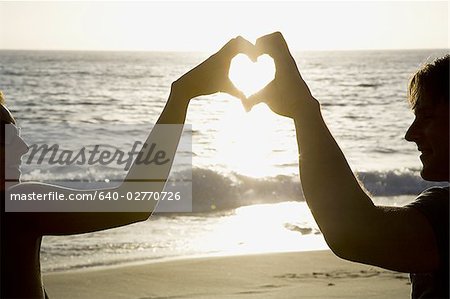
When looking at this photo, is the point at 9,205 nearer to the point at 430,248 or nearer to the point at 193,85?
the point at 193,85

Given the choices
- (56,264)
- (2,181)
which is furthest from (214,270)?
(2,181)

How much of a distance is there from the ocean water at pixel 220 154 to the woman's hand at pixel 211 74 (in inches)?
6.5

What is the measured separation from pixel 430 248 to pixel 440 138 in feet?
0.88

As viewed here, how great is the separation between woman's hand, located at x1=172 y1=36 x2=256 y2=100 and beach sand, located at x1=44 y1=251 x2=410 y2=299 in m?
5.79

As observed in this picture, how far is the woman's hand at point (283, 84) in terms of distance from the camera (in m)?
1.69

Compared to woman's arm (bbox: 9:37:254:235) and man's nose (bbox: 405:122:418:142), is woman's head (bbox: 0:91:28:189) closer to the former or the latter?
woman's arm (bbox: 9:37:254:235)

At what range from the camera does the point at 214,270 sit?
29.6 feet

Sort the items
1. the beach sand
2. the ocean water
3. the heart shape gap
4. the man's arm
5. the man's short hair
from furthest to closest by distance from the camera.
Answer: the ocean water, the beach sand, the heart shape gap, the man's short hair, the man's arm

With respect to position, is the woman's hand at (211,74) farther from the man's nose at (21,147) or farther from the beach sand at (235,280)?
the beach sand at (235,280)

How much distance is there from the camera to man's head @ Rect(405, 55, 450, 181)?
178cm

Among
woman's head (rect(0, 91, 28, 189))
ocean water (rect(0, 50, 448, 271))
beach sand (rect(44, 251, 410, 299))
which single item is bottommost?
ocean water (rect(0, 50, 448, 271))

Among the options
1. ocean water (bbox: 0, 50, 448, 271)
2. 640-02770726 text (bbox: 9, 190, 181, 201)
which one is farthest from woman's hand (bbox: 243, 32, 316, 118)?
640-02770726 text (bbox: 9, 190, 181, 201)

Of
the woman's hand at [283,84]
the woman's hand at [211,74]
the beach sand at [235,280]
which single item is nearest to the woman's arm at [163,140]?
the woman's hand at [211,74]

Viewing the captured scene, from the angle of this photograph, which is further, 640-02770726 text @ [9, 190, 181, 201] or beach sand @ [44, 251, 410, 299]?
beach sand @ [44, 251, 410, 299]
